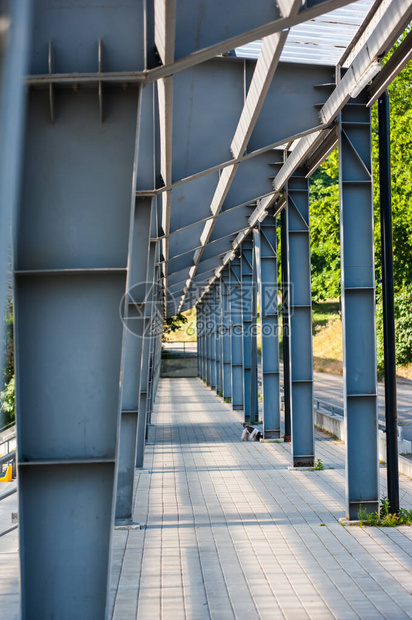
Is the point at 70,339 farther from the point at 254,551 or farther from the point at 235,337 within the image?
the point at 235,337

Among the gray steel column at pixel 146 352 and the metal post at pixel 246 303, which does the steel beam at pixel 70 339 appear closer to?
the gray steel column at pixel 146 352

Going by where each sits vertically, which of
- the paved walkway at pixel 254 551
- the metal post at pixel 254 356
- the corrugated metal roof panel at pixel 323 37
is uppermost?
the corrugated metal roof panel at pixel 323 37

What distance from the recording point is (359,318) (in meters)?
9.45

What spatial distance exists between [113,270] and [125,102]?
109 centimetres

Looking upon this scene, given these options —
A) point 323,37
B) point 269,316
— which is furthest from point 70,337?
point 269,316

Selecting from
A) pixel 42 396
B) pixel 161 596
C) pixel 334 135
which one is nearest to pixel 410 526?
pixel 161 596

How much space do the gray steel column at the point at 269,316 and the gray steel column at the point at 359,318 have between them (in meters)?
7.15

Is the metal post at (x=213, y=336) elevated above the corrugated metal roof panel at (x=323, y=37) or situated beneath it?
situated beneath

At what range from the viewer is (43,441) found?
14.8 ft

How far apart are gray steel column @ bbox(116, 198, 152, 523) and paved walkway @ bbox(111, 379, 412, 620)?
0.52 m

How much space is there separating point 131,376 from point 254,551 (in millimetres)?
3052

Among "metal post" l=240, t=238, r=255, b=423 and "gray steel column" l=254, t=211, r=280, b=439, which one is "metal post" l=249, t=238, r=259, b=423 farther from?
"gray steel column" l=254, t=211, r=280, b=439

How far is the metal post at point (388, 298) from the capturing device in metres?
8.88

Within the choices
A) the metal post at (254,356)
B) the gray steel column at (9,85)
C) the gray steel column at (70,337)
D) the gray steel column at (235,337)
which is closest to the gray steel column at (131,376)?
the gray steel column at (70,337)
